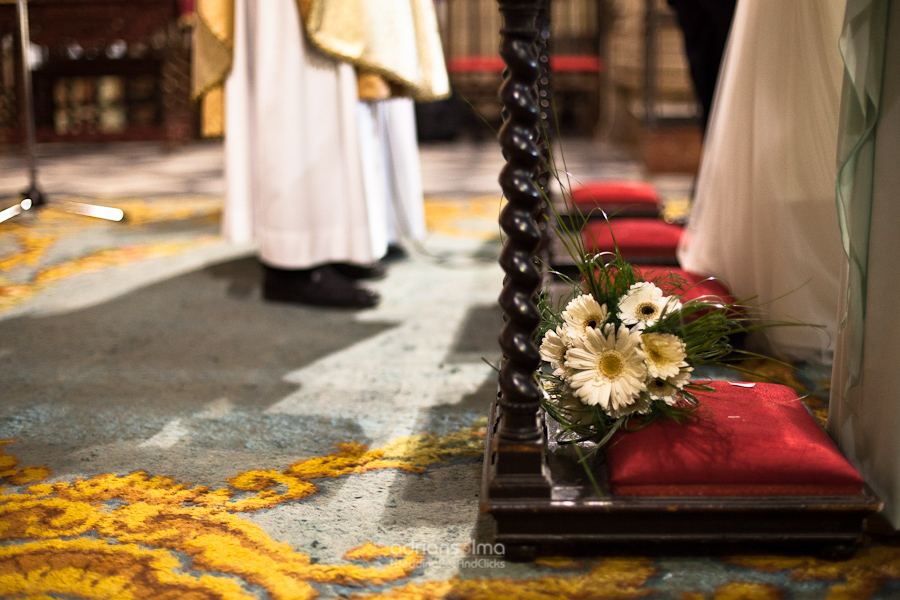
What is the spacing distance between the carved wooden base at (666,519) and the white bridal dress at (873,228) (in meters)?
0.09

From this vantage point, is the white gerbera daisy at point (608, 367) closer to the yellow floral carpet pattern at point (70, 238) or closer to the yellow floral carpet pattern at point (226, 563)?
the yellow floral carpet pattern at point (226, 563)

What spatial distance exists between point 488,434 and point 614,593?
0.31 metres

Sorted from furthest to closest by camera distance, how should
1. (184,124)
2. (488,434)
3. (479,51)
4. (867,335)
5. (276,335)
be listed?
(479,51) → (184,124) → (276,335) → (488,434) → (867,335)

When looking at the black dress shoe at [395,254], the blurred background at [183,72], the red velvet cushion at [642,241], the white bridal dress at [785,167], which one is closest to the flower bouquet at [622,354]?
the white bridal dress at [785,167]

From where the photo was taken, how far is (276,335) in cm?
204

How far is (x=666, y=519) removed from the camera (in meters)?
1.03

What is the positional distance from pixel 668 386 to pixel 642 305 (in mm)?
123

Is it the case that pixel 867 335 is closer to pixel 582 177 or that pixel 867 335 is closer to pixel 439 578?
pixel 439 578

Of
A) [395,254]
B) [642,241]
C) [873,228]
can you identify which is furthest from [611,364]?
[395,254]

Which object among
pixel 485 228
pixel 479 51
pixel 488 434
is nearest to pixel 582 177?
pixel 485 228

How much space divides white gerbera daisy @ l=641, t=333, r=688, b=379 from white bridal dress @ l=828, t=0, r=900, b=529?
221 mm

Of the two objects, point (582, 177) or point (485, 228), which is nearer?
point (485, 228)

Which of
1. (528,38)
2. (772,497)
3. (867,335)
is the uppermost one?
(528,38)

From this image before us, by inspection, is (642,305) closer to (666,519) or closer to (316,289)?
(666,519)
